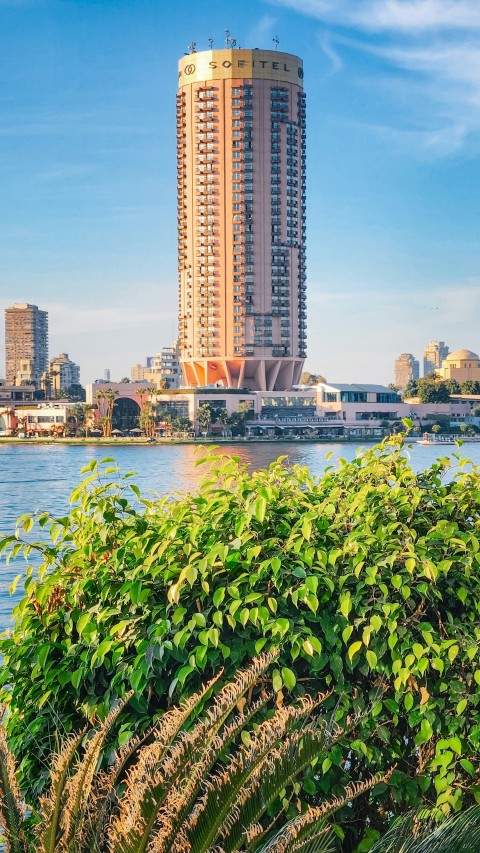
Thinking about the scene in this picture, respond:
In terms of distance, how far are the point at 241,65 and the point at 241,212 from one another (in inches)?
777

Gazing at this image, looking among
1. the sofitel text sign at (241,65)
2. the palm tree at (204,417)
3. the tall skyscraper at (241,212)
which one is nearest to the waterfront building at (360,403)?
the tall skyscraper at (241,212)

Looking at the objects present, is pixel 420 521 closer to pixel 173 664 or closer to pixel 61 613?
pixel 173 664

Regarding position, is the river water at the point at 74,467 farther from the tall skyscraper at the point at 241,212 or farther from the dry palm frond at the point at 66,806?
the tall skyscraper at the point at 241,212

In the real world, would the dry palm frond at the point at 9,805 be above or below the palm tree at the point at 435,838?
above

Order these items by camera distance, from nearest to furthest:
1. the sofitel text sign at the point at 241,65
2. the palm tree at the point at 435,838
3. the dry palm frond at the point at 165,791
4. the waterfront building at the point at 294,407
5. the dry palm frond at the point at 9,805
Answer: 1. the dry palm frond at the point at 165,791
2. the dry palm frond at the point at 9,805
3. the palm tree at the point at 435,838
4. the waterfront building at the point at 294,407
5. the sofitel text sign at the point at 241,65

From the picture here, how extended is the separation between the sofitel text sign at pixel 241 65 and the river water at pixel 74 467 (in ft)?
160

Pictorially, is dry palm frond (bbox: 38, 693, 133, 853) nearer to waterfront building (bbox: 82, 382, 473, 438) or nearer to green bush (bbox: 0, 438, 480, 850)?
green bush (bbox: 0, 438, 480, 850)

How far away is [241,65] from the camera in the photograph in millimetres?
127625

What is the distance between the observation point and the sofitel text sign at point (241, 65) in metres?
128

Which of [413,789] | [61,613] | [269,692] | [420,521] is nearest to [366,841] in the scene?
[413,789]

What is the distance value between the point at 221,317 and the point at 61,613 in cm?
12275

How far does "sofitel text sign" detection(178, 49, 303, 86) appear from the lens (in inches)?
5025

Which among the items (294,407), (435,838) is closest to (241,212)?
(294,407)

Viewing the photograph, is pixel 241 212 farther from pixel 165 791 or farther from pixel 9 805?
pixel 165 791
